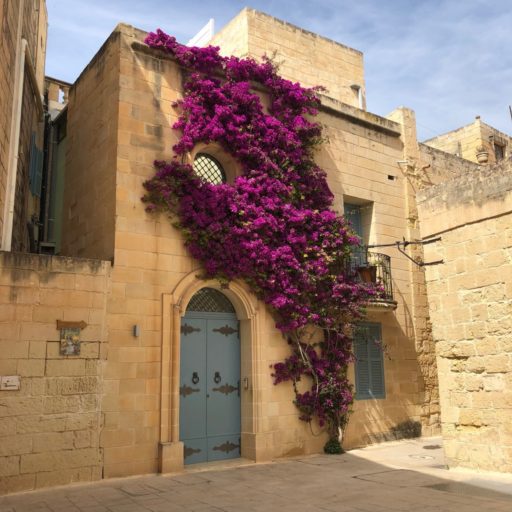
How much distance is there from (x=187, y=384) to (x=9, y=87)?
5.51m

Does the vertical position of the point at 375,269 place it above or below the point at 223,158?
below

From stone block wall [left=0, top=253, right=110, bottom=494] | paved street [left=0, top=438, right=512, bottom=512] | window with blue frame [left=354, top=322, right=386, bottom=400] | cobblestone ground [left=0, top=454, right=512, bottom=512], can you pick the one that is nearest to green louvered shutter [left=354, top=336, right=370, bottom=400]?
window with blue frame [left=354, top=322, right=386, bottom=400]

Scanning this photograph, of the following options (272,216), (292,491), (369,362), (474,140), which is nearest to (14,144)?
(272,216)

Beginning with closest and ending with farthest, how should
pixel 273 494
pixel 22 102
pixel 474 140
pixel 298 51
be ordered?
pixel 273 494 < pixel 22 102 < pixel 298 51 < pixel 474 140

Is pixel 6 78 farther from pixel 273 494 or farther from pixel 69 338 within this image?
pixel 273 494

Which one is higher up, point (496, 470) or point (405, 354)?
point (405, 354)

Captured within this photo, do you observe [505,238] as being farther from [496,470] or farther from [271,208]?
[271,208]

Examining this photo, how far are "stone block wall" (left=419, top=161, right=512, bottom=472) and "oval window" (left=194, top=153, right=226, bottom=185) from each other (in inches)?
158

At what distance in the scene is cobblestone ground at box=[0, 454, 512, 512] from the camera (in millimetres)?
6016

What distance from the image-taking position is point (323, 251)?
1034 cm

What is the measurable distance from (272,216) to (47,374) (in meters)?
4.58

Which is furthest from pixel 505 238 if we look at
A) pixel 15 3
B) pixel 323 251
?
pixel 15 3

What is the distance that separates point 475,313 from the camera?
7.50 m

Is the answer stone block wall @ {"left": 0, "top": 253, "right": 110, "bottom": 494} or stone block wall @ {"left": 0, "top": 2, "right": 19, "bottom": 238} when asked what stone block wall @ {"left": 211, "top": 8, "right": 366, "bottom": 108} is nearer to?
stone block wall @ {"left": 0, "top": 2, "right": 19, "bottom": 238}
